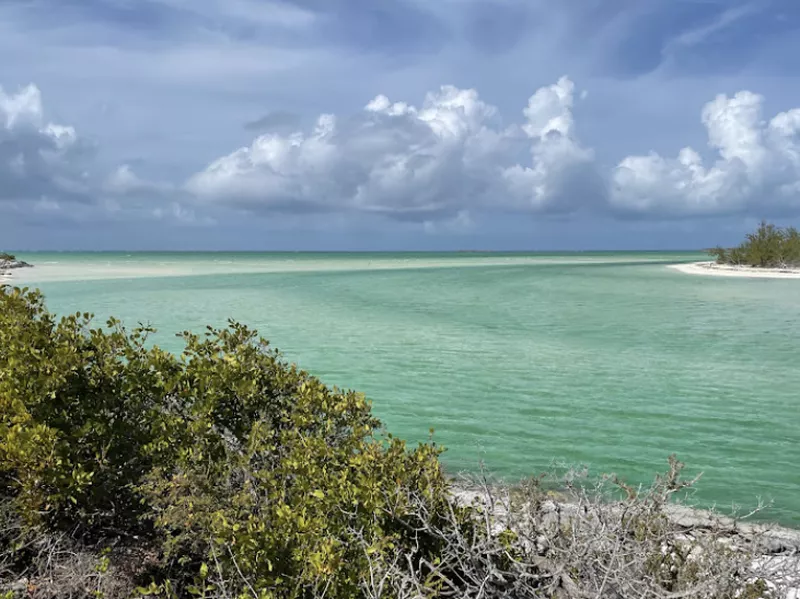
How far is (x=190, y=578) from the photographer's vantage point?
4.68 metres

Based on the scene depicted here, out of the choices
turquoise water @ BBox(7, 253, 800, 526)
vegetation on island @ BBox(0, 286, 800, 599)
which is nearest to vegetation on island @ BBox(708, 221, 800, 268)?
turquoise water @ BBox(7, 253, 800, 526)

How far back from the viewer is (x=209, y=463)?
15.3ft

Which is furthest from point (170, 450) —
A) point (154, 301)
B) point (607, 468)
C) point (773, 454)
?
point (154, 301)

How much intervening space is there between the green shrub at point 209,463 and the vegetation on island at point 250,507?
0.01 m

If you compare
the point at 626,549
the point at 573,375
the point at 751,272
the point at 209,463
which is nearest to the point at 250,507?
the point at 209,463

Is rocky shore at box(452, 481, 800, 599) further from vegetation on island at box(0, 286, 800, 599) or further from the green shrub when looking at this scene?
the green shrub

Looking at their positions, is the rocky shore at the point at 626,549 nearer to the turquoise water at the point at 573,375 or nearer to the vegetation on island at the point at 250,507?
the vegetation on island at the point at 250,507

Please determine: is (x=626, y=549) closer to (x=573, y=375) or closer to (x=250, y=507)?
(x=250, y=507)

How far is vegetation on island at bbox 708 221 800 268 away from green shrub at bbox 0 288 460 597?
72651 millimetres

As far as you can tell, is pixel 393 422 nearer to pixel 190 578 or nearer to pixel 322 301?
pixel 190 578

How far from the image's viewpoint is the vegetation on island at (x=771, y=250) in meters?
66.2

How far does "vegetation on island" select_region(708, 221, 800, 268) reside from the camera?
6625 cm

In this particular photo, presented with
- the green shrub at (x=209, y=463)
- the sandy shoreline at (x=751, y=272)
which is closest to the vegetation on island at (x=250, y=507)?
the green shrub at (x=209, y=463)

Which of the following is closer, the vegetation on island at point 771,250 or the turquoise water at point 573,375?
the turquoise water at point 573,375
